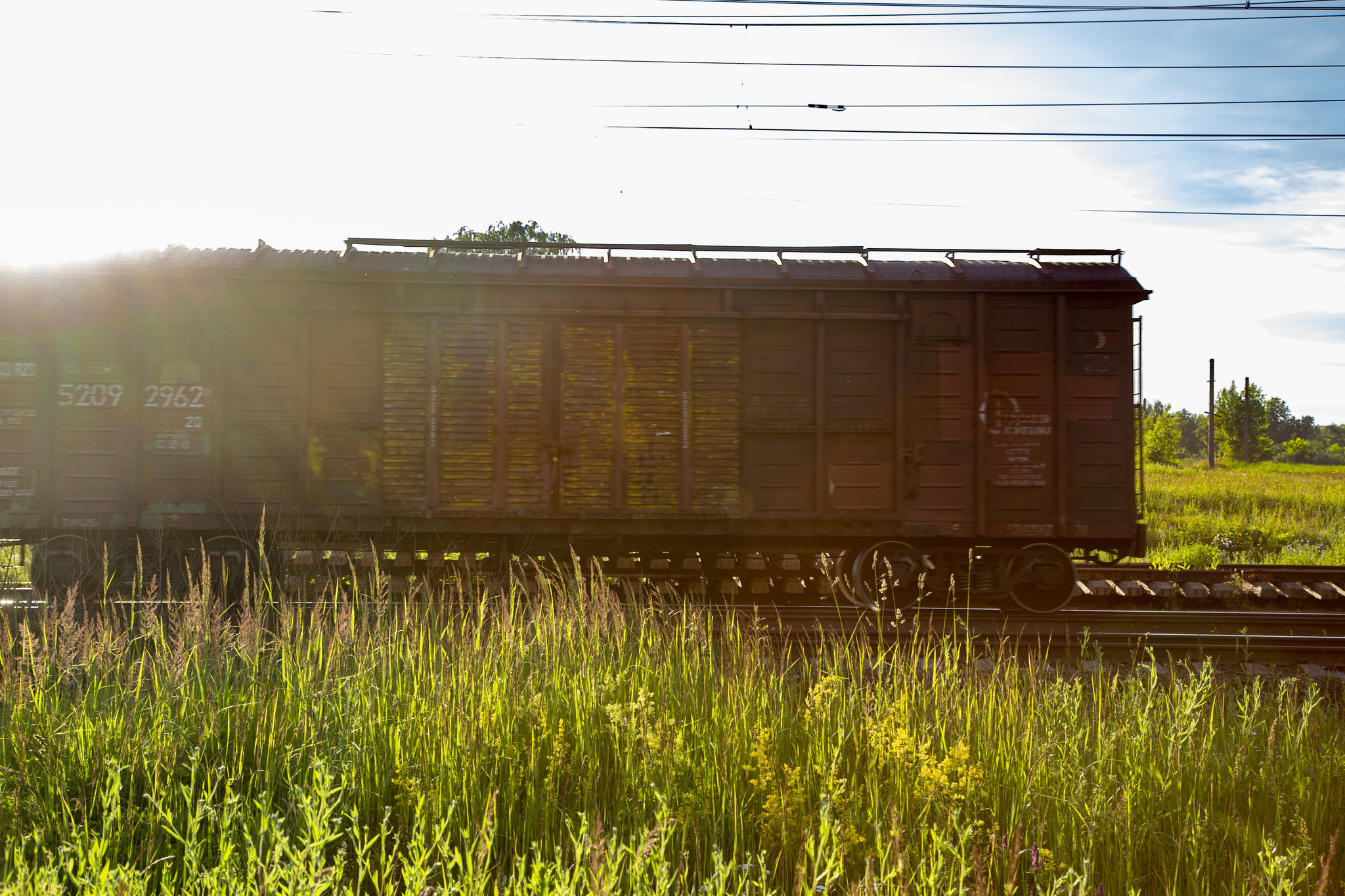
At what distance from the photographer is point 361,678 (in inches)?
153

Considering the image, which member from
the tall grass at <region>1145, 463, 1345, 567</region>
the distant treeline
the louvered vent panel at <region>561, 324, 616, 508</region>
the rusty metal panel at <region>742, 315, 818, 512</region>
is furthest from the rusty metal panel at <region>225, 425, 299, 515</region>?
the distant treeline

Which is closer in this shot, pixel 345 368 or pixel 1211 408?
pixel 345 368

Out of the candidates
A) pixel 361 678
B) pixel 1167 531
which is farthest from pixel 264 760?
pixel 1167 531

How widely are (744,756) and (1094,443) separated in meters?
6.77

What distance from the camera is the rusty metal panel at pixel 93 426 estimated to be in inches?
304

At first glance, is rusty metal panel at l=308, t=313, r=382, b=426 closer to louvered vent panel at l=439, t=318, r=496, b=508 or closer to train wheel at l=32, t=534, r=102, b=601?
louvered vent panel at l=439, t=318, r=496, b=508

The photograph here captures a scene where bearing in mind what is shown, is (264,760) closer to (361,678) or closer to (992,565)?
(361,678)

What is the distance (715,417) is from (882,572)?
8.74 feet

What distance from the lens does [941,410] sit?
8.24 m

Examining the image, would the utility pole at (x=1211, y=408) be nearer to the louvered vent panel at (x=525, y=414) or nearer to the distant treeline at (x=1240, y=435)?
the distant treeline at (x=1240, y=435)

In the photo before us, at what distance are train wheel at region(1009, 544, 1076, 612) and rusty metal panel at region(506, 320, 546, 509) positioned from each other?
224 inches

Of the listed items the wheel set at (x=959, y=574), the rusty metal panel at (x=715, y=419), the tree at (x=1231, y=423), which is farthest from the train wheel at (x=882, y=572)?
the tree at (x=1231, y=423)

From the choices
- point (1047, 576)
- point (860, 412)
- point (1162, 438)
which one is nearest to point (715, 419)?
point (860, 412)

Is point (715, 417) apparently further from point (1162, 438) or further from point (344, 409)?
point (1162, 438)
